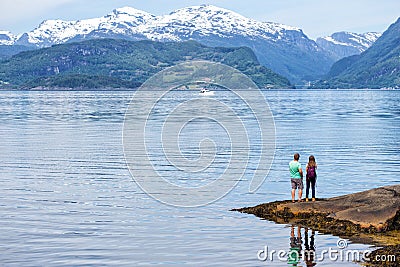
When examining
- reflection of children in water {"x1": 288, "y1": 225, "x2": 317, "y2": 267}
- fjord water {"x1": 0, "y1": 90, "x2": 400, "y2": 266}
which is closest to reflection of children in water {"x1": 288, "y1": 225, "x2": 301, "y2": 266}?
reflection of children in water {"x1": 288, "y1": 225, "x2": 317, "y2": 267}

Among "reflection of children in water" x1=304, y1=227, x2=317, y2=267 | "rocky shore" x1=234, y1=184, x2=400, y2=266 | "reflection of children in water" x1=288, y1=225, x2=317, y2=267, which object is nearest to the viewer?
"reflection of children in water" x1=304, y1=227, x2=317, y2=267

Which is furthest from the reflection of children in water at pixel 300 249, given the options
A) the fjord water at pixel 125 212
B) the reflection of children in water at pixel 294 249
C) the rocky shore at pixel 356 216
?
the rocky shore at pixel 356 216

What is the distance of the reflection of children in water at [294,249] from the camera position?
28.2 metres

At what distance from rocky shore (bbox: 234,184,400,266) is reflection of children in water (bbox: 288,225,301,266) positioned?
1.63 m

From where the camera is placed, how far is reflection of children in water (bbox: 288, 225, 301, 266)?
92.5 feet

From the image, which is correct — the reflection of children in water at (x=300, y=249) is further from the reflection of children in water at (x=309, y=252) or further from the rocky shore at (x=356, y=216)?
the rocky shore at (x=356, y=216)

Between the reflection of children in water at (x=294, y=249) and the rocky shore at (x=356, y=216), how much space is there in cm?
163

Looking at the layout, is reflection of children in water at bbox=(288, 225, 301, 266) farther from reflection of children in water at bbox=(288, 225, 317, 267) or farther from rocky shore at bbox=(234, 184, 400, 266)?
rocky shore at bbox=(234, 184, 400, 266)

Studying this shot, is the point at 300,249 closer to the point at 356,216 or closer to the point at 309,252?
the point at 309,252

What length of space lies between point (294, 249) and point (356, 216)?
4747 millimetres

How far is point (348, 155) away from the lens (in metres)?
71.1

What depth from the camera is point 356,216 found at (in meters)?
32.8

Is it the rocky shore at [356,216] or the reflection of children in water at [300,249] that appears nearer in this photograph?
the reflection of children in water at [300,249]

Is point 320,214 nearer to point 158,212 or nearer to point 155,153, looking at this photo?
point 158,212
